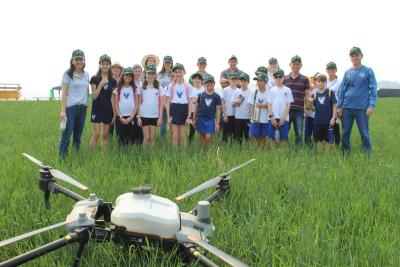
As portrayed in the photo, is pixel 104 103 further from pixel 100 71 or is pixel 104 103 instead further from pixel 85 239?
pixel 85 239

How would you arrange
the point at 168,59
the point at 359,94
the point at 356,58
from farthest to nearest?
the point at 168,59 → the point at 356,58 → the point at 359,94

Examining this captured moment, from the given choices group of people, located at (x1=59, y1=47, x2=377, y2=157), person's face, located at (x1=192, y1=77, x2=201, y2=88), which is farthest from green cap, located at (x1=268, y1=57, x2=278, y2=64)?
person's face, located at (x1=192, y1=77, x2=201, y2=88)

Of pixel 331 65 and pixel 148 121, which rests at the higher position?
pixel 331 65

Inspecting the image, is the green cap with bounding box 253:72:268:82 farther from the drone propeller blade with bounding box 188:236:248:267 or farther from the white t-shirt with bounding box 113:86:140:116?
the drone propeller blade with bounding box 188:236:248:267

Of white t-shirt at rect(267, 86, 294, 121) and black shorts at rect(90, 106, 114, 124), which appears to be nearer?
black shorts at rect(90, 106, 114, 124)

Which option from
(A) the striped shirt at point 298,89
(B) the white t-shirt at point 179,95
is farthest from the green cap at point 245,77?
(B) the white t-shirt at point 179,95

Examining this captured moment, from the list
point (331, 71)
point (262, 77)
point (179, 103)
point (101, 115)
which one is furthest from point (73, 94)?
point (331, 71)

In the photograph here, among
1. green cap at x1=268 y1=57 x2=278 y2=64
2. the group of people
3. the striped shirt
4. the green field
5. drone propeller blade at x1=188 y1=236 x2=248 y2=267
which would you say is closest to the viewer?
drone propeller blade at x1=188 y1=236 x2=248 y2=267

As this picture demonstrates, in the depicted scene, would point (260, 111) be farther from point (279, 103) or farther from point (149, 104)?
point (149, 104)

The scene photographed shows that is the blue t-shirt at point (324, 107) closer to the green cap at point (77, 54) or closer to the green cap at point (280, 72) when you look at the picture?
the green cap at point (280, 72)
